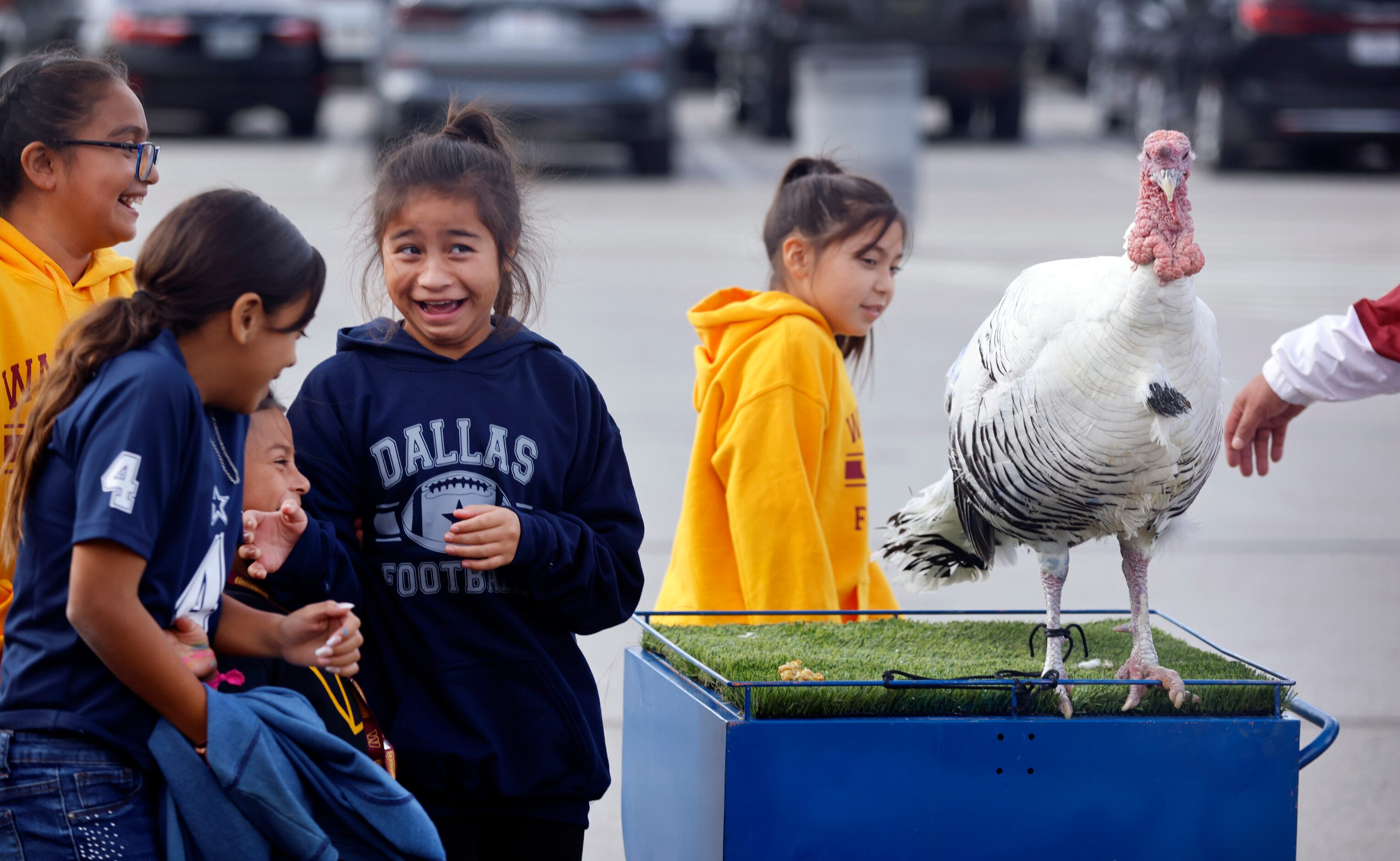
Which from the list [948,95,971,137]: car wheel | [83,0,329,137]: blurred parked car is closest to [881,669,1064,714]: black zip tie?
[83,0,329,137]: blurred parked car

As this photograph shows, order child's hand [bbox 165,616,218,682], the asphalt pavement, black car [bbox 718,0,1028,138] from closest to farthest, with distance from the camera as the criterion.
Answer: child's hand [bbox 165,616,218,682]
the asphalt pavement
black car [bbox 718,0,1028,138]

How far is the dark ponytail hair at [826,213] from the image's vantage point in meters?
3.58

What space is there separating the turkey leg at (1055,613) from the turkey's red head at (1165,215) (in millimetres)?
612

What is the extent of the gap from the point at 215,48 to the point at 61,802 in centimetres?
1472

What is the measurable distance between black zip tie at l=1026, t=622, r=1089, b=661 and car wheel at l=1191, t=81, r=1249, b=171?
41.2 ft

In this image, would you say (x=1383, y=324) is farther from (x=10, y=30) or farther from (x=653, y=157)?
(x=10, y=30)

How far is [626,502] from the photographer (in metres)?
2.77

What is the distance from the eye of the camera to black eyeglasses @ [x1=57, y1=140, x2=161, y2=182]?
2.75 metres

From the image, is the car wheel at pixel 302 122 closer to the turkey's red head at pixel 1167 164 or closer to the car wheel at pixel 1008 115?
the car wheel at pixel 1008 115

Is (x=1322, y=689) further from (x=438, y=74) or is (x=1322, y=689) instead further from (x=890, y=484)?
(x=438, y=74)

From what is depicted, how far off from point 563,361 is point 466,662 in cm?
55

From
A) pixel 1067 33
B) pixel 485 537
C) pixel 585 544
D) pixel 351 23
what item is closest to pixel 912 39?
pixel 351 23

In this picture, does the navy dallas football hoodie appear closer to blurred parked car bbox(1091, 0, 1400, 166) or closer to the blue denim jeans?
the blue denim jeans

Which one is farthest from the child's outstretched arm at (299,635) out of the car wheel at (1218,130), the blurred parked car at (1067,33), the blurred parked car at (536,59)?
the blurred parked car at (1067,33)
